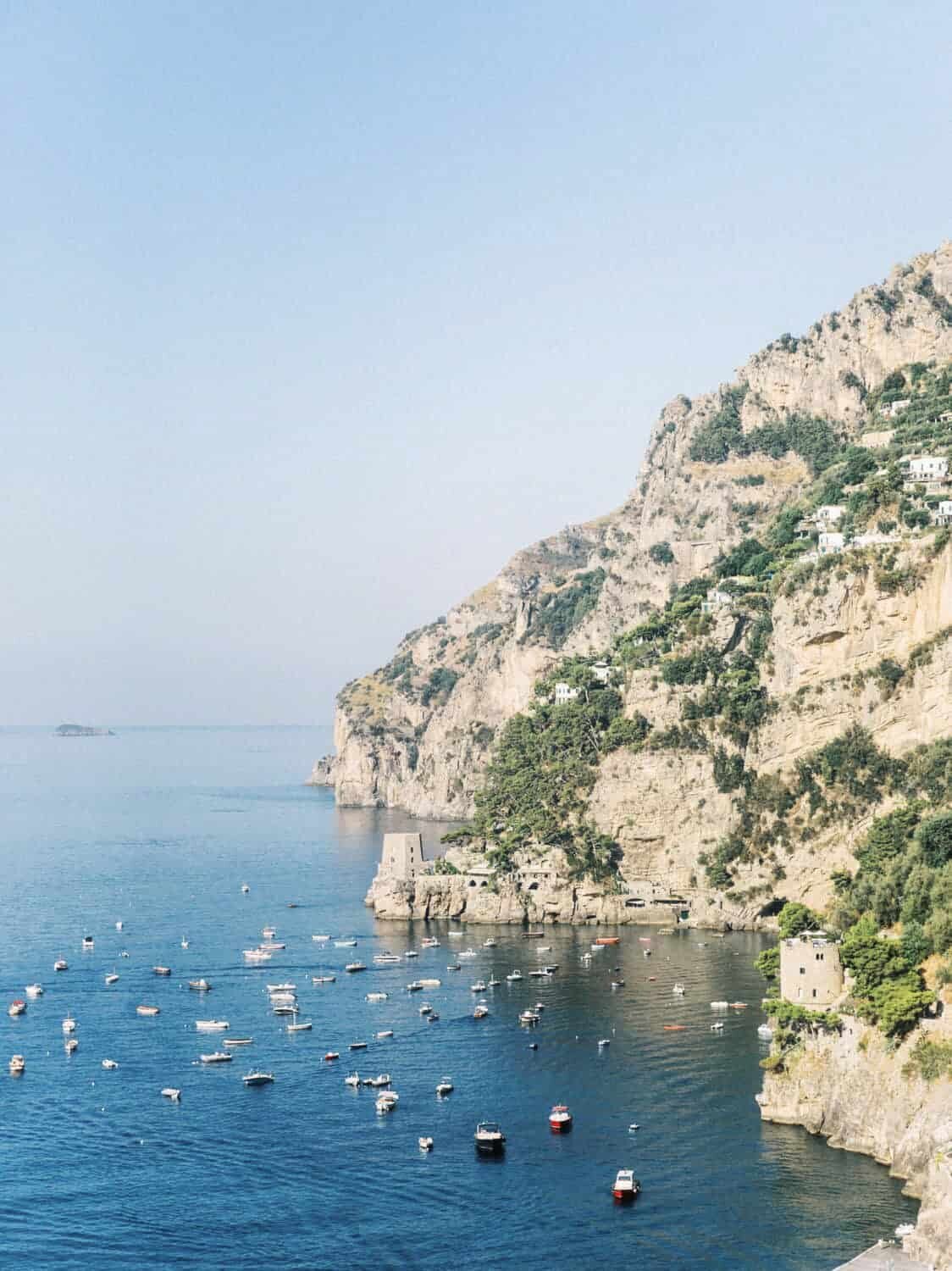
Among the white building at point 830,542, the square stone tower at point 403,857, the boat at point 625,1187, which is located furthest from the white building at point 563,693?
the boat at point 625,1187

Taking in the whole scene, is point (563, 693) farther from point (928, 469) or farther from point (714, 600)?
point (928, 469)

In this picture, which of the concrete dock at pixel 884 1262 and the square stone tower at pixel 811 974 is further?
the square stone tower at pixel 811 974

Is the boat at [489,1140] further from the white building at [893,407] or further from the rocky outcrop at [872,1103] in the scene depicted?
the white building at [893,407]

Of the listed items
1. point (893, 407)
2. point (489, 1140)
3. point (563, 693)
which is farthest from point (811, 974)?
point (893, 407)

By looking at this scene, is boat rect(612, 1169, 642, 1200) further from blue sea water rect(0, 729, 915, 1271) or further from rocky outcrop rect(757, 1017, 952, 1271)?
rocky outcrop rect(757, 1017, 952, 1271)

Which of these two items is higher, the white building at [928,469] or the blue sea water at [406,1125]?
the white building at [928,469]
